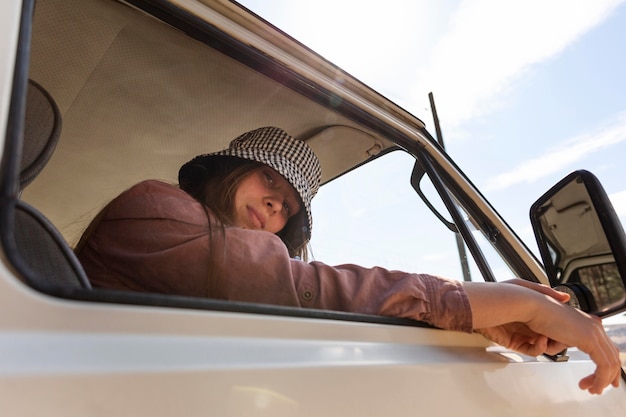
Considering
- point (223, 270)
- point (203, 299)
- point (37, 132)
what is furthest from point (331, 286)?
point (37, 132)

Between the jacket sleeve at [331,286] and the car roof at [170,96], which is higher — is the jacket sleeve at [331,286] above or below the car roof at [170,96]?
below

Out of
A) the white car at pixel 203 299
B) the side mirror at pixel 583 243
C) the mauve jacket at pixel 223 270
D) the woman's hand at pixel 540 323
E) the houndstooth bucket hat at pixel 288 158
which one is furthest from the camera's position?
the houndstooth bucket hat at pixel 288 158

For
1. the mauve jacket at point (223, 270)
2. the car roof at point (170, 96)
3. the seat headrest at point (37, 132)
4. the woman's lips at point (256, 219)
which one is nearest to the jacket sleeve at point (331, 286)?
the mauve jacket at point (223, 270)

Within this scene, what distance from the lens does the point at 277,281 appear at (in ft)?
3.03

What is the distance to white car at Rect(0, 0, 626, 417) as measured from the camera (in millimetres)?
550

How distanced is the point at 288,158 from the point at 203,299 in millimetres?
1083

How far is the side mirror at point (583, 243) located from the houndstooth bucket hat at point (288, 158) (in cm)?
84

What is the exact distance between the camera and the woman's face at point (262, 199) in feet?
5.54

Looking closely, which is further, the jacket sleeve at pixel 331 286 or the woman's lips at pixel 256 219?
the woman's lips at pixel 256 219

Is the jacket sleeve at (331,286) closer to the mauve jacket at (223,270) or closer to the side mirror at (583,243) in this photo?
the mauve jacket at (223,270)

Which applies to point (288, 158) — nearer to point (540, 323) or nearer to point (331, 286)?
point (331, 286)

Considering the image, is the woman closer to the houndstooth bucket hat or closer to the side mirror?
the side mirror

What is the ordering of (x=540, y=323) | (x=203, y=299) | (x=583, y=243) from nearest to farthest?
(x=203, y=299), (x=540, y=323), (x=583, y=243)

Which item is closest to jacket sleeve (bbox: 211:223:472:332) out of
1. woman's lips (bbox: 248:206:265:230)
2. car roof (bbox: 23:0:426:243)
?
car roof (bbox: 23:0:426:243)
